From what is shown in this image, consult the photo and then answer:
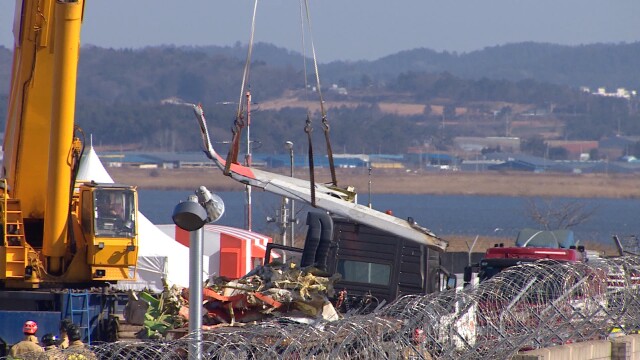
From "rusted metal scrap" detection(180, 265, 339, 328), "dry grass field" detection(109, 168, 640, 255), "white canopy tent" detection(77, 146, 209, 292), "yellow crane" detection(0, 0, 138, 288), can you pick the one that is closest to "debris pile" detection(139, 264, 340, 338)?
"rusted metal scrap" detection(180, 265, 339, 328)

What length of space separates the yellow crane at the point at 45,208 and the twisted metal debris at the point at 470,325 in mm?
5296

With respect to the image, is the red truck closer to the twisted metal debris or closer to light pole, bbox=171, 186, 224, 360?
the twisted metal debris

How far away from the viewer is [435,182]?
656 feet

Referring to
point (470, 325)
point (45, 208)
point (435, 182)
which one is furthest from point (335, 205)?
point (435, 182)

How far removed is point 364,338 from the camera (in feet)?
38.8

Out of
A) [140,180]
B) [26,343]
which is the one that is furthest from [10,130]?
[140,180]

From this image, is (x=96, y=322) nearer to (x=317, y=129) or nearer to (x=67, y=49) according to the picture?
(x=67, y=49)

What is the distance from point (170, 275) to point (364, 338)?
1902cm

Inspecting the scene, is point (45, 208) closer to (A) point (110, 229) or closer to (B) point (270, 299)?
(A) point (110, 229)

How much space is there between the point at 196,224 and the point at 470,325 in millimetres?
3307

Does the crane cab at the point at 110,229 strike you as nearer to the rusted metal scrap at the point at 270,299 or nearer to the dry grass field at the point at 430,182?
the rusted metal scrap at the point at 270,299

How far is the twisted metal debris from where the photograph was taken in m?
11.4

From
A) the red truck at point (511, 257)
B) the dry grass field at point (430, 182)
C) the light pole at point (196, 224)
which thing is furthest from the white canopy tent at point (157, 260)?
the dry grass field at point (430, 182)

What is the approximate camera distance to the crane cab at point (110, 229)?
2044cm
